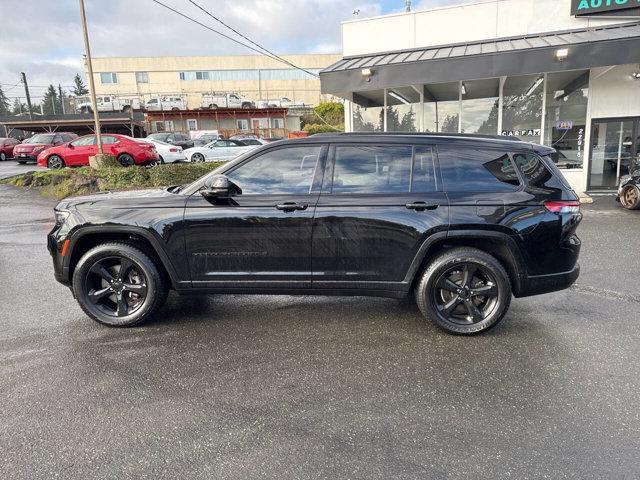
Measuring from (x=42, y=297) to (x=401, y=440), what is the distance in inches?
179

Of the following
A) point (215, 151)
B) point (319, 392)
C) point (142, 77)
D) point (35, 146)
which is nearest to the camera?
point (319, 392)

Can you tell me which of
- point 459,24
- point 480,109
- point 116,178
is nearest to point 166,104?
point 116,178

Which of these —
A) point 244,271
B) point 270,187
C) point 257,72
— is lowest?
point 244,271

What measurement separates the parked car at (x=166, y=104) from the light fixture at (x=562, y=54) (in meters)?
38.1

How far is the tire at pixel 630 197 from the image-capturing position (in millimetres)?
10242

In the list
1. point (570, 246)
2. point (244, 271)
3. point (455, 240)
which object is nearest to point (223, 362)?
point (244, 271)

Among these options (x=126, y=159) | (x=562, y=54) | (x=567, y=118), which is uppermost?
(x=562, y=54)

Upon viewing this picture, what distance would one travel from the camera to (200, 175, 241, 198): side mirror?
384 centimetres

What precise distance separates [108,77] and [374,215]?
66.6 metres

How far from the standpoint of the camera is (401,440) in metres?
2.64

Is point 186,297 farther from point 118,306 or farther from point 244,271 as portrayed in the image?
point 244,271

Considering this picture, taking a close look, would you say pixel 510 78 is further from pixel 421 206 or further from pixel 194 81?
pixel 194 81

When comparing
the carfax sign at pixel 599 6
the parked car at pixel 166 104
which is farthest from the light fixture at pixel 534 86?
the parked car at pixel 166 104

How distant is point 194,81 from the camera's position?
2438 inches
